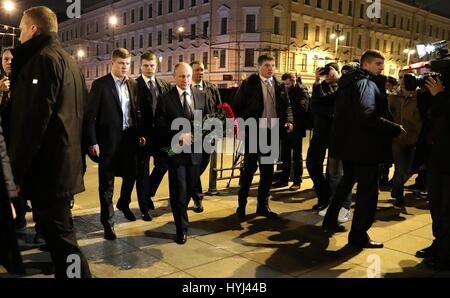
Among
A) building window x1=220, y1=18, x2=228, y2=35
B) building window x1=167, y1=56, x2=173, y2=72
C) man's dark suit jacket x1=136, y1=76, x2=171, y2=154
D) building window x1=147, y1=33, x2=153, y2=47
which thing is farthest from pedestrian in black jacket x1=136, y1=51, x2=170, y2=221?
building window x1=147, y1=33, x2=153, y2=47

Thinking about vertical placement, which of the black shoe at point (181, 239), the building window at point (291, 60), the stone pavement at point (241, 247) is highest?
the building window at point (291, 60)

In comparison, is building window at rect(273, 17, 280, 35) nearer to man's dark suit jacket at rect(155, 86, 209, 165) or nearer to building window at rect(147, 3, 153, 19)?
building window at rect(147, 3, 153, 19)

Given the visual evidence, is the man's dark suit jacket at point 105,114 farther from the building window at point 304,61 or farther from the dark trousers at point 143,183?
the building window at point 304,61

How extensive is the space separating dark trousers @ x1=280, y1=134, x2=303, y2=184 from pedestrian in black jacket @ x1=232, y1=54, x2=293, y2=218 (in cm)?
212

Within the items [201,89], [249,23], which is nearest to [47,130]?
[201,89]

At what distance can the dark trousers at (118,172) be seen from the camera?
16.6ft

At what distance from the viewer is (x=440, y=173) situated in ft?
14.1

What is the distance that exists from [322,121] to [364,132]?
1.81 metres

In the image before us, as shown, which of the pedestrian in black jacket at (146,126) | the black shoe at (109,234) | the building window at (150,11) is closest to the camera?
the black shoe at (109,234)

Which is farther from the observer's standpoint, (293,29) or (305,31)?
(305,31)

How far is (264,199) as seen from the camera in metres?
6.07

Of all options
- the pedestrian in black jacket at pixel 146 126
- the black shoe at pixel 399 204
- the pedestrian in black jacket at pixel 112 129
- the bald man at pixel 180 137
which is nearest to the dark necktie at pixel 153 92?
the pedestrian in black jacket at pixel 146 126

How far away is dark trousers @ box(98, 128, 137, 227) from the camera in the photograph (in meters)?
5.05

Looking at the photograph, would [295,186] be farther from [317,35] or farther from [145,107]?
[317,35]
